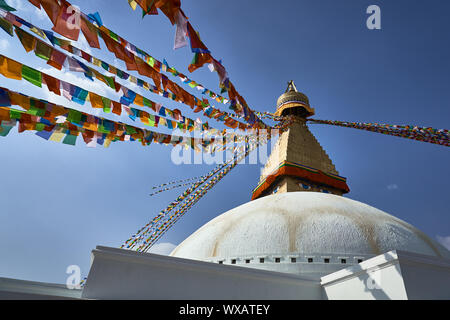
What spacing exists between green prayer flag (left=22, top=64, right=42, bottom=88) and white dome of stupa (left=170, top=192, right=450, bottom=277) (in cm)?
399

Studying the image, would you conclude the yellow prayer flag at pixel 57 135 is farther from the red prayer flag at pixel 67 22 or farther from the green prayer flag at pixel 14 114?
the red prayer flag at pixel 67 22

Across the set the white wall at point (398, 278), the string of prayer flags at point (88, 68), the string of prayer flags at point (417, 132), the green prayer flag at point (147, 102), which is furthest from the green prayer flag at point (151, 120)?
the string of prayer flags at point (417, 132)

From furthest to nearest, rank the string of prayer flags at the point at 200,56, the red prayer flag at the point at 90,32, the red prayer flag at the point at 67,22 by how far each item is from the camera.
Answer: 1. the red prayer flag at the point at 90,32
2. the string of prayer flags at the point at 200,56
3. the red prayer flag at the point at 67,22

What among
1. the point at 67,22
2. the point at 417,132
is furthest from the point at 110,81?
the point at 417,132

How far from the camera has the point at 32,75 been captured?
3330 millimetres

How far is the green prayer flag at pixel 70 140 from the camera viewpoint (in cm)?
419

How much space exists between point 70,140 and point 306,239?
414cm

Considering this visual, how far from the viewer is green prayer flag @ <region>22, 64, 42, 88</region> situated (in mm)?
3277

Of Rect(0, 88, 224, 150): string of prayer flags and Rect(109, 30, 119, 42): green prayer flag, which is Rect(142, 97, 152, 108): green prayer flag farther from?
Rect(109, 30, 119, 42): green prayer flag

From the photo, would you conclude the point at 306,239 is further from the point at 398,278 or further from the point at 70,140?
the point at 70,140

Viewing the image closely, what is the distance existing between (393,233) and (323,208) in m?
1.31

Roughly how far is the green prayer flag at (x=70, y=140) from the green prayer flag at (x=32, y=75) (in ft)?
3.05

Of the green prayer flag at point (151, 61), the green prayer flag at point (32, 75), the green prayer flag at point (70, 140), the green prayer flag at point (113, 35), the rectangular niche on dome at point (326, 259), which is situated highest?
the green prayer flag at point (151, 61)
